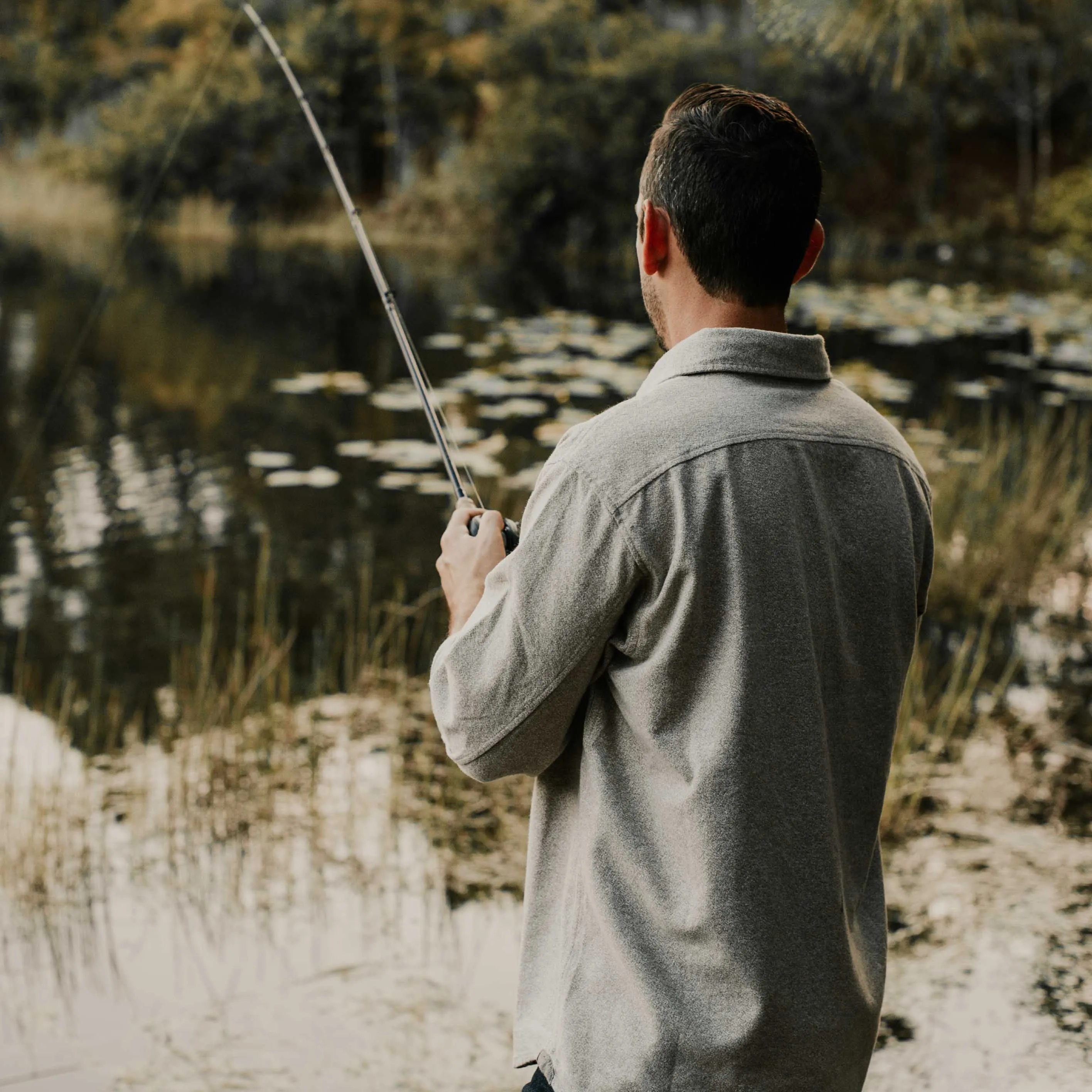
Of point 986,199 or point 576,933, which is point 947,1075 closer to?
point 576,933

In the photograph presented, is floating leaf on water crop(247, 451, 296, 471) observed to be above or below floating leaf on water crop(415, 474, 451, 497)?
below

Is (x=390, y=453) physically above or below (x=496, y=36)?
below

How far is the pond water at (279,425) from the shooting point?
14.7 feet

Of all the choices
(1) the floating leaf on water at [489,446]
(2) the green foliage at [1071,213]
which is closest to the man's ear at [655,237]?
(1) the floating leaf on water at [489,446]

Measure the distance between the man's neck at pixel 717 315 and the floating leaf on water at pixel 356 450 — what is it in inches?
217

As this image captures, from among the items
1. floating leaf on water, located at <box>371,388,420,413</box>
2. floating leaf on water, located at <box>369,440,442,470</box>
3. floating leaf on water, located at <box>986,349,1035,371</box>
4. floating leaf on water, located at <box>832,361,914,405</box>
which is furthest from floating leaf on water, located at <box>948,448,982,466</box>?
floating leaf on water, located at <box>986,349,1035,371</box>

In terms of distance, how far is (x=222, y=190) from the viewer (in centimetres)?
1859

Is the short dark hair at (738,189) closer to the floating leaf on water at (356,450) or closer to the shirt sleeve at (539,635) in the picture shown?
the shirt sleeve at (539,635)

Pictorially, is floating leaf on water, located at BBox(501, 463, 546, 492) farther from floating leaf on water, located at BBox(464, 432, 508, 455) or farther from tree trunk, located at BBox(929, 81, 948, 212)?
tree trunk, located at BBox(929, 81, 948, 212)

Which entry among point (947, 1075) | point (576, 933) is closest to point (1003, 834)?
point (947, 1075)

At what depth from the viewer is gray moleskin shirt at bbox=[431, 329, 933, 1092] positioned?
2.94 ft

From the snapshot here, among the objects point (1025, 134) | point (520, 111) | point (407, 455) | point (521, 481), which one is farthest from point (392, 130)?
point (521, 481)

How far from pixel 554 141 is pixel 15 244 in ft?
21.9

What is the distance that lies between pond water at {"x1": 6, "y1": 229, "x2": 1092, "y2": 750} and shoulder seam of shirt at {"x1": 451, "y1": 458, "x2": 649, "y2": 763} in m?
1.35
